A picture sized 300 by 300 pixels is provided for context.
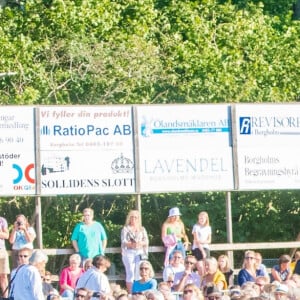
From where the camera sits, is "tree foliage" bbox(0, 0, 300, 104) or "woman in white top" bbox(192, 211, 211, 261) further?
"tree foliage" bbox(0, 0, 300, 104)

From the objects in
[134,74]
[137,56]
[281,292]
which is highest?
[137,56]

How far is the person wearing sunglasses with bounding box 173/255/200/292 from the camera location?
80.5ft

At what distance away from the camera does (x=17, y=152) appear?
27.7 meters

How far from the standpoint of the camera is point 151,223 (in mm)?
31188

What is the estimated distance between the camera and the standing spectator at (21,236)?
2627 centimetres

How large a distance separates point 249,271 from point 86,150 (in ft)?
13.4

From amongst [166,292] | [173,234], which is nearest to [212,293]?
[166,292]

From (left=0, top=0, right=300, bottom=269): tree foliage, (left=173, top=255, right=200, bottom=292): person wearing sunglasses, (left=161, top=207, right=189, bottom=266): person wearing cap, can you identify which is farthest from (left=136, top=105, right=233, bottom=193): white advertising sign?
(left=173, top=255, right=200, bottom=292): person wearing sunglasses

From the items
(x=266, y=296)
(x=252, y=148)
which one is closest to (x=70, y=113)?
(x=252, y=148)

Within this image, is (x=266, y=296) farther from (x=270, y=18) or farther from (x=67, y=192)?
(x=270, y=18)

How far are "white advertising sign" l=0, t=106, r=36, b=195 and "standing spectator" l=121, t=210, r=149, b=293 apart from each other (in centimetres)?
202

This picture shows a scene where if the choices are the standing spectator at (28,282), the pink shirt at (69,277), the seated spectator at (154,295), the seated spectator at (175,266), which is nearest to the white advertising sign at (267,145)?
the seated spectator at (175,266)

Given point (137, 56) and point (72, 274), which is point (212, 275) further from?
point (137, 56)

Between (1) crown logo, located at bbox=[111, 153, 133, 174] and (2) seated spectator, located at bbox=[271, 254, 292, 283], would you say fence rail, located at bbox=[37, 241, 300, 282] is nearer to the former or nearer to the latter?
(1) crown logo, located at bbox=[111, 153, 133, 174]
